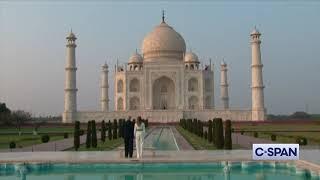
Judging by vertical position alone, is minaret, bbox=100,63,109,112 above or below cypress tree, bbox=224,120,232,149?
above

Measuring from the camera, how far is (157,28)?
4594 centimetres

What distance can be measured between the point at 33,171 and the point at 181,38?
1485 inches

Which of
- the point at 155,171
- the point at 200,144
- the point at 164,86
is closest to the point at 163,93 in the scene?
the point at 164,86

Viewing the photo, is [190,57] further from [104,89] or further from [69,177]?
[69,177]

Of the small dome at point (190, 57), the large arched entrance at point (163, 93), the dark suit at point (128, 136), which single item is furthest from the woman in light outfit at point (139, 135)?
the small dome at point (190, 57)

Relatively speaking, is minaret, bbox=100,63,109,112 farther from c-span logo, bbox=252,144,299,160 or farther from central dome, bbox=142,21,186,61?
c-span logo, bbox=252,144,299,160

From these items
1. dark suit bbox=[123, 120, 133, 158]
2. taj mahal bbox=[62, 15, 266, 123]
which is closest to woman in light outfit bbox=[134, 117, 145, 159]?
dark suit bbox=[123, 120, 133, 158]

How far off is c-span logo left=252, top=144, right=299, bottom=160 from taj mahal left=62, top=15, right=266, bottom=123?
2938 centimetres

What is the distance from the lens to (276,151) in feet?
29.0

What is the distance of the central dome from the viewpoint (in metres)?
44.6

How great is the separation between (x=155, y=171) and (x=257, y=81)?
99.0ft

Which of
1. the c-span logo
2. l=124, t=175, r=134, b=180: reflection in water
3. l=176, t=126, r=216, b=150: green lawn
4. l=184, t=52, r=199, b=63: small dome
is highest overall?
l=184, t=52, r=199, b=63: small dome

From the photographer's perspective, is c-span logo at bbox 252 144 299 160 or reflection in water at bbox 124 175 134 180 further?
c-span logo at bbox 252 144 299 160

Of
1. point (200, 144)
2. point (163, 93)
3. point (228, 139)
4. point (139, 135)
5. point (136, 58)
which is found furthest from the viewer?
point (136, 58)
